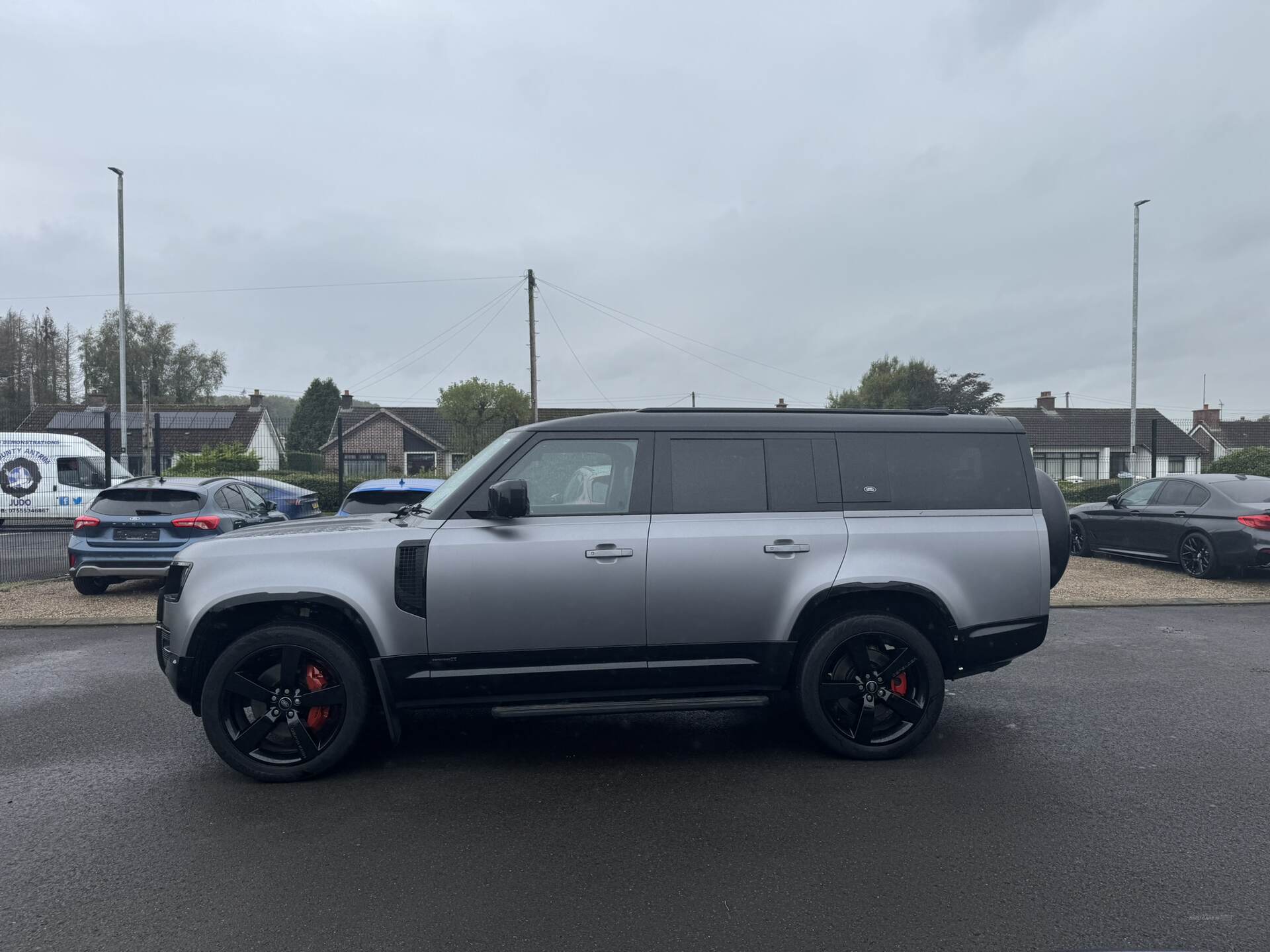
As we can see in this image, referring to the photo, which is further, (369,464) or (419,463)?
(369,464)

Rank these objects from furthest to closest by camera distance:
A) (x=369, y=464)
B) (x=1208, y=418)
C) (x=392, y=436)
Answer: (x=1208, y=418)
(x=392, y=436)
(x=369, y=464)

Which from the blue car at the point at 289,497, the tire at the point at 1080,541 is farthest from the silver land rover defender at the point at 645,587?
the tire at the point at 1080,541

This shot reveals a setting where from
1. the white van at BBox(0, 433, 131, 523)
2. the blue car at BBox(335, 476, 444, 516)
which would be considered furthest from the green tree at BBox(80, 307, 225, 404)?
the blue car at BBox(335, 476, 444, 516)

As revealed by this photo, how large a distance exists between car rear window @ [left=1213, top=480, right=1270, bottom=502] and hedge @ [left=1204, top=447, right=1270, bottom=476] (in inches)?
493

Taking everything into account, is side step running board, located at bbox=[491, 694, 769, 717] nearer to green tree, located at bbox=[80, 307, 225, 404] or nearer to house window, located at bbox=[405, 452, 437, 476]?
house window, located at bbox=[405, 452, 437, 476]

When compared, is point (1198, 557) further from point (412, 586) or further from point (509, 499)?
point (412, 586)

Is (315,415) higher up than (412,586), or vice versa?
(315,415)

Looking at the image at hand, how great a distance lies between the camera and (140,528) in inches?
386

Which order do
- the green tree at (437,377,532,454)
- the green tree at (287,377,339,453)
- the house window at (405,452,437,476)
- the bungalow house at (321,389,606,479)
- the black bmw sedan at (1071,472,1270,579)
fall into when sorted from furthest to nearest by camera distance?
the green tree at (287,377,339,453) < the green tree at (437,377,532,454) < the bungalow house at (321,389,606,479) < the house window at (405,452,437,476) < the black bmw sedan at (1071,472,1270,579)

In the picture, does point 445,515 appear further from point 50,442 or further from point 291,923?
point 50,442

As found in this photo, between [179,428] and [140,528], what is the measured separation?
2150cm

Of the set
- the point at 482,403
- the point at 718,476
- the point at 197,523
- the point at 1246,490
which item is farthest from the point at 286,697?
the point at 482,403

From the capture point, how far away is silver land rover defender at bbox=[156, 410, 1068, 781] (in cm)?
440

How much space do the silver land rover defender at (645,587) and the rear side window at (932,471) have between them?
0.01 m
